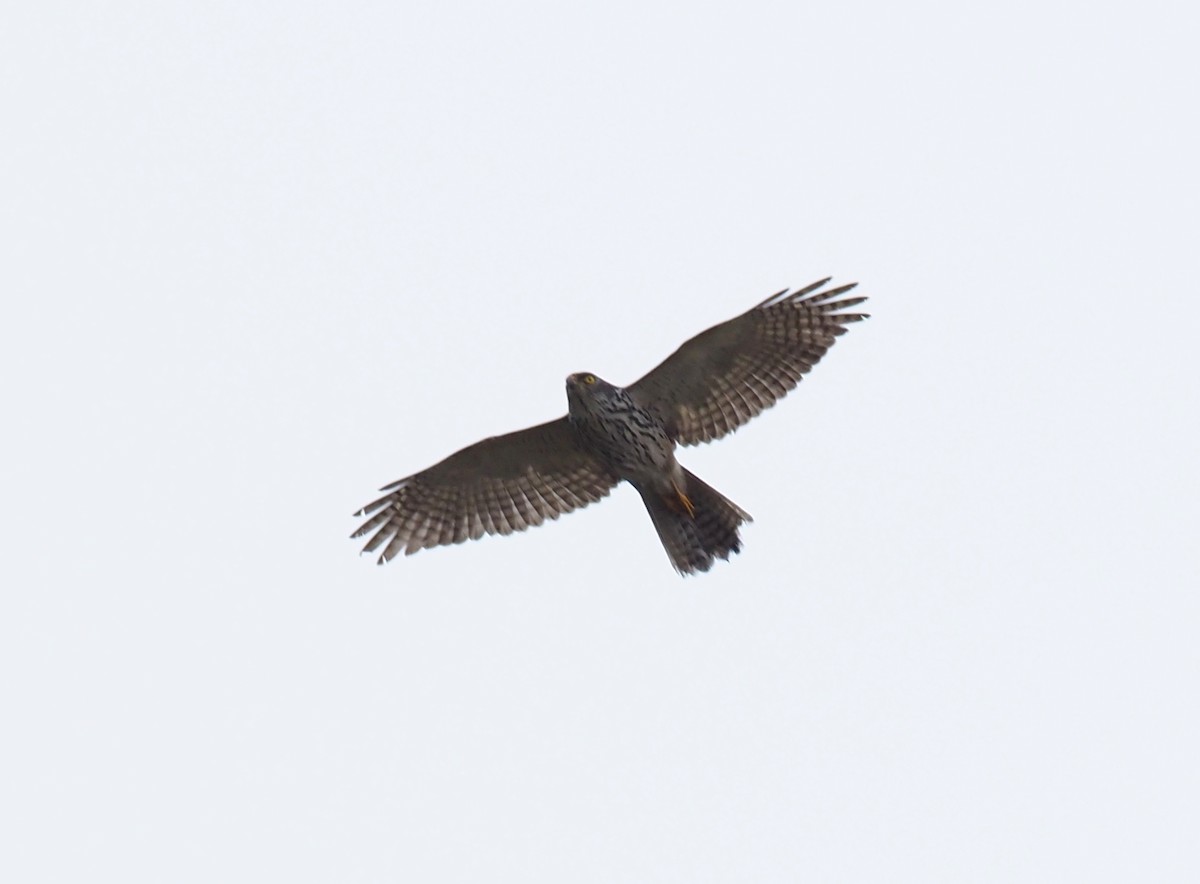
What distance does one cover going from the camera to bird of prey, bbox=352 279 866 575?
15.9 meters

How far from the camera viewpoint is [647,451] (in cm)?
1595

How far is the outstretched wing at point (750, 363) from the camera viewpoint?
1591cm

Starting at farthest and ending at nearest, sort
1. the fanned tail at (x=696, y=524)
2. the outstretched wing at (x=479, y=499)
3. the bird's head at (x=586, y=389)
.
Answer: the outstretched wing at (x=479, y=499), the fanned tail at (x=696, y=524), the bird's head at (x=586, y=389)

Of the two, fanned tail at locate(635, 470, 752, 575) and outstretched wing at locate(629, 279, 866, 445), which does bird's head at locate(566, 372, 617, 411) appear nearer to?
outstretched wing at locate(629, 279, 866, 445)

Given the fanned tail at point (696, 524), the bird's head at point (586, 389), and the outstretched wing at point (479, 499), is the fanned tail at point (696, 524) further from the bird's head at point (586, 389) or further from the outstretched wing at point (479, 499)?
the bird's head at point (586, 389)

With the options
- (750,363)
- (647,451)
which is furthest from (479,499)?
(750,363)

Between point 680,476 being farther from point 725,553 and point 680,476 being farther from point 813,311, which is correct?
point 813,311

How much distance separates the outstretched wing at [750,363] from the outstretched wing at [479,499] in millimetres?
938

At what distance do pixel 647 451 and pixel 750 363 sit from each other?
1.13m

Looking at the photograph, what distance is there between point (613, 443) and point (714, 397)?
0.96 m

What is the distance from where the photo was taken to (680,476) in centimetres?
1612

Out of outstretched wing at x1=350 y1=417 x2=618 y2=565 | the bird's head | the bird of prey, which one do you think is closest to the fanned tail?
the bird of prey

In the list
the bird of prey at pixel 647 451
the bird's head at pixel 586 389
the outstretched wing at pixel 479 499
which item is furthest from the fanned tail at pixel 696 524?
the bird's head at pixel 586 389

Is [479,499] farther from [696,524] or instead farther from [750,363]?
[750,363]
